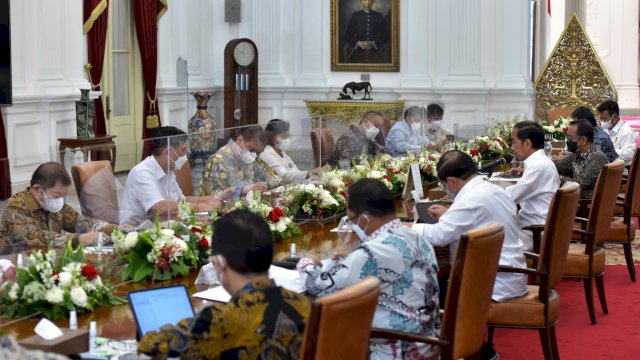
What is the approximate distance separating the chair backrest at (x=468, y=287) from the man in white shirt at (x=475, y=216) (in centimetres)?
93

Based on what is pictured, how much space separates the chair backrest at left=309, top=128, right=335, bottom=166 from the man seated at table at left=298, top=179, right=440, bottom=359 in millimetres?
2911

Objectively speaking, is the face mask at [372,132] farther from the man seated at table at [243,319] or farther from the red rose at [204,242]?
the man seated at table at [243,319]

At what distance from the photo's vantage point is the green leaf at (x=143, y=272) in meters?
4.36

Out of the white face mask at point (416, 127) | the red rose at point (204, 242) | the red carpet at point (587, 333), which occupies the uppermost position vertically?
the white face mask at point (416, 127)

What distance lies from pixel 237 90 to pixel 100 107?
2.89 m

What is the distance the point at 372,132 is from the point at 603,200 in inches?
80.4

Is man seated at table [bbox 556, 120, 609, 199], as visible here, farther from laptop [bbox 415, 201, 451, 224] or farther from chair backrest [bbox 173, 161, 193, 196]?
chair backrest [bbox 173, 161, 193, 196]

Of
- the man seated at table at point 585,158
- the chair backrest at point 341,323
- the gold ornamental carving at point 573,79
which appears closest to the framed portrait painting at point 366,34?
the gold ornamental carving at point 573,79

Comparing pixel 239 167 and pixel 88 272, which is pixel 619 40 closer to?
pixel 239 167

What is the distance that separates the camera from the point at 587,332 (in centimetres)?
652

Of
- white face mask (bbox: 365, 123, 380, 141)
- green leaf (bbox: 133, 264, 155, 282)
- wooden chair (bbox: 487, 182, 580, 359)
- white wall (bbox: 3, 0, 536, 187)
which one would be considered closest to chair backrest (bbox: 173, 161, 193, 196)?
→ green leaf (bbox: 133, 264, 155, 282)

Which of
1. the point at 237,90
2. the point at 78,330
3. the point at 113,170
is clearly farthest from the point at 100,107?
the point at 78,330

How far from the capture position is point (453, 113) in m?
11.6

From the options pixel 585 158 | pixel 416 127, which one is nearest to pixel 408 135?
pixel 416 127
